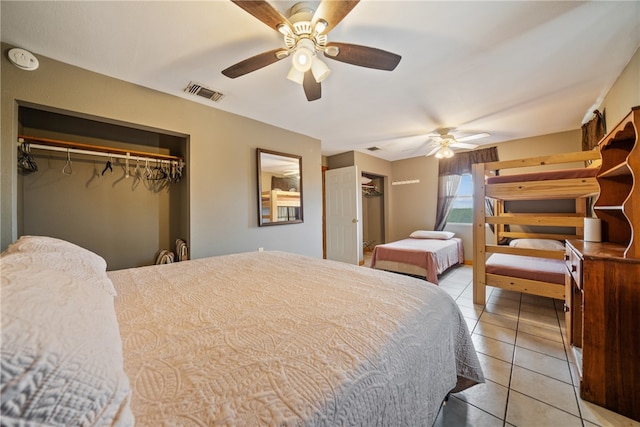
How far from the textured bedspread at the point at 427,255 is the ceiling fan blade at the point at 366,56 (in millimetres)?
2683

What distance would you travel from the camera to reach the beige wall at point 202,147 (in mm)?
1734

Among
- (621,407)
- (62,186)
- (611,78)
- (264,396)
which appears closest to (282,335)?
(264,396)

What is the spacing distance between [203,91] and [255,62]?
108 cm

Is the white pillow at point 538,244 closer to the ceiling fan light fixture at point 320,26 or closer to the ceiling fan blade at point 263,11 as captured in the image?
the ceiling fan light fixture at point 320,26

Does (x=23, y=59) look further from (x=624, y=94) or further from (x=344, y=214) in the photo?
(x=624, y=94)

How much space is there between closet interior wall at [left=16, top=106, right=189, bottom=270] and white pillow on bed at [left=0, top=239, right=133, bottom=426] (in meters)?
2.27

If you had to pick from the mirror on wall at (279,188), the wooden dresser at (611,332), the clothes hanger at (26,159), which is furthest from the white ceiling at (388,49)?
the wooden dresser at (611,332)

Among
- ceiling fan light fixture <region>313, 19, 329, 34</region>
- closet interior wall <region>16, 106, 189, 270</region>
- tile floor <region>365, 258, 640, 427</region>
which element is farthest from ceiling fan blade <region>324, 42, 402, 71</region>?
tile floor <region>365, 258, 640, 427</region>

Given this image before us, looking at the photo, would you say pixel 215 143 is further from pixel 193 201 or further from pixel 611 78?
pixel 611 78

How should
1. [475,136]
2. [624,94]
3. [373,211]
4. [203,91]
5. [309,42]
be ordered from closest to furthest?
[309,42] < [624,94] < [203,91] < [475,136] < [373,211]

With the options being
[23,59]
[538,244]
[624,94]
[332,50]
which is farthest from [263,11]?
[538,244]

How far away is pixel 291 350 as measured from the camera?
0.70m

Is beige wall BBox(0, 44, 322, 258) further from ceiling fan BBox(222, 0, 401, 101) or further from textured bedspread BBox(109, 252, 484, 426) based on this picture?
textured bedspread BBox(109, 252, 484, 426)

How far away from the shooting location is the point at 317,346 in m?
0.71
